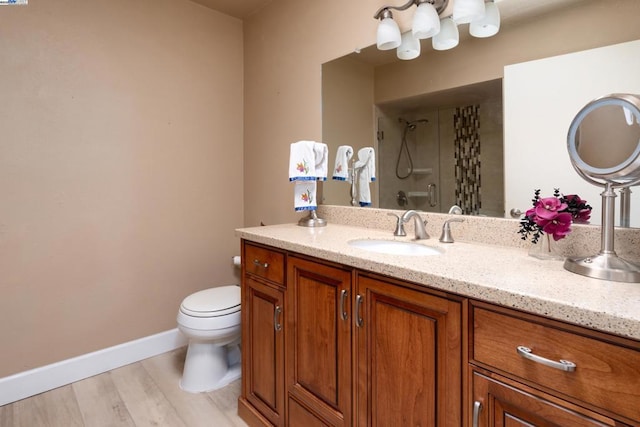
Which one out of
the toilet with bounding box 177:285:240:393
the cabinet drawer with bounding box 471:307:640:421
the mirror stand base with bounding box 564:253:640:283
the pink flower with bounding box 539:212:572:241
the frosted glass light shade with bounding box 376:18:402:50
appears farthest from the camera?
the toilet with bounding box 177:285:240:393

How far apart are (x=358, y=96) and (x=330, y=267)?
3.66 ft

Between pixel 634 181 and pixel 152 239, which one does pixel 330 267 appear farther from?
pixel 152 239

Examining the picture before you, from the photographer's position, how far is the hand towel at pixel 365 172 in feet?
6.08

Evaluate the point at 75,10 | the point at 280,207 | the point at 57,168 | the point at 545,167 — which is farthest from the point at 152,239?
the point at 545,167

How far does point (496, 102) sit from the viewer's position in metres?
1.35

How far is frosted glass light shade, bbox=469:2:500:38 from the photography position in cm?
134

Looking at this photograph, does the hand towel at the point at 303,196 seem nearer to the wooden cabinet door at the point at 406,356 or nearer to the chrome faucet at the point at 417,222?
the chrome faucet at the point at 417,222

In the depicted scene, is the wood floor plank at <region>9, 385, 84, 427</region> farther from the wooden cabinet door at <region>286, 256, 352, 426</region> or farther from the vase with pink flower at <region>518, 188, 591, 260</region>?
the vase with pink flower at <region>518, 188, 591, 260</region>

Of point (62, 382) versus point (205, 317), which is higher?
point (205, 317)

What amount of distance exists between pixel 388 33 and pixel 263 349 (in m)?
1.57

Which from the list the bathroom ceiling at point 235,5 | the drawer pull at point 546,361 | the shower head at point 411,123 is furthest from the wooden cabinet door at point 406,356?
the bathroom ceiling at point 235,5

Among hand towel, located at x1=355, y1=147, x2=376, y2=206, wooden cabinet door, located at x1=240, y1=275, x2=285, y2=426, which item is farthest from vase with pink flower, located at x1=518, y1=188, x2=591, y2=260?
wooden cabinet door, located at x1=240, y1=275, x2=285, y2=426

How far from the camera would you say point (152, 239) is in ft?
7.50

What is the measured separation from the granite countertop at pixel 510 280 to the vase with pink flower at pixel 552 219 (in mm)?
57
